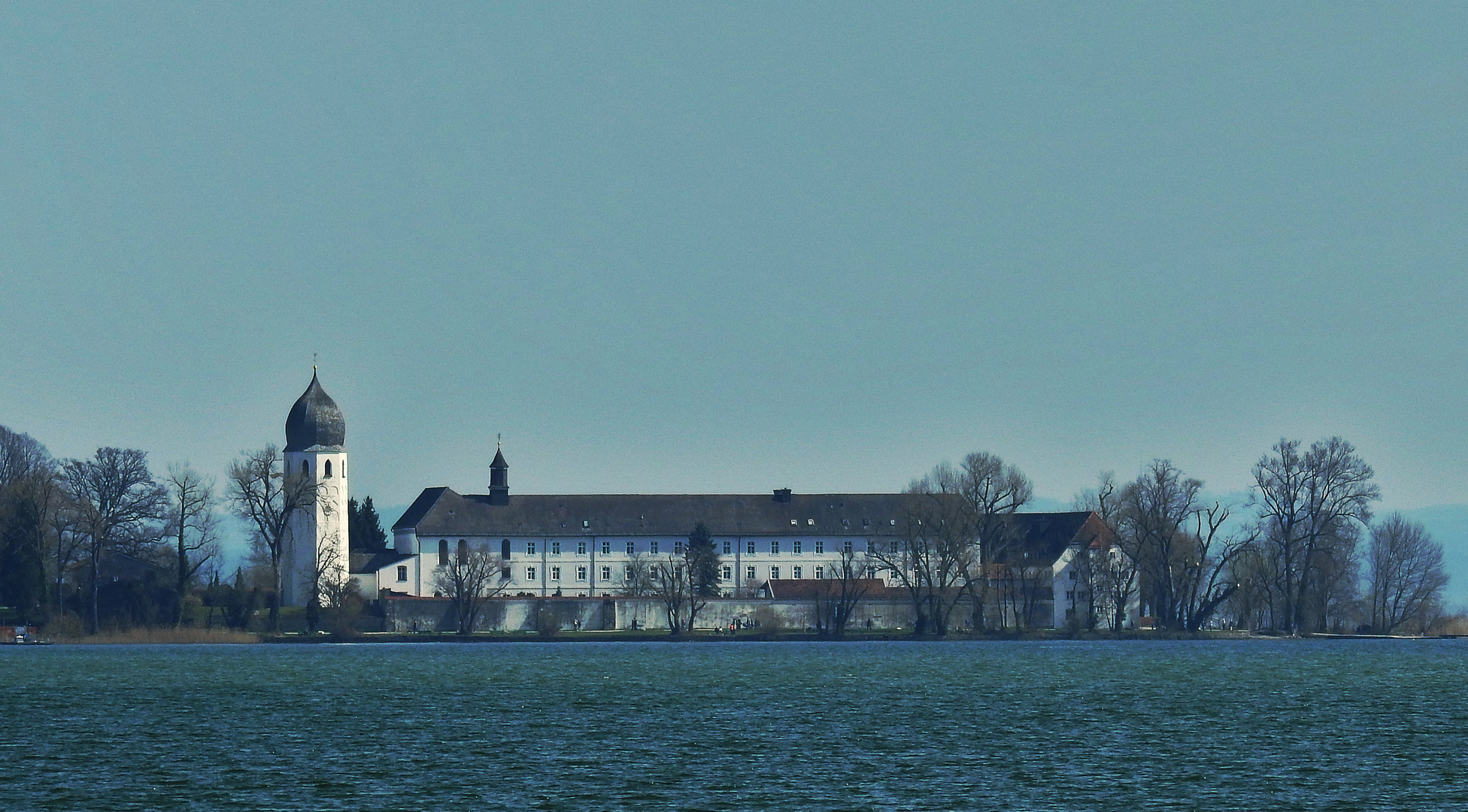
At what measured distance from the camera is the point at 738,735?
44844 mm

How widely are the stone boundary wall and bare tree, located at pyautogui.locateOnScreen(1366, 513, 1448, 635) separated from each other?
27708 mm

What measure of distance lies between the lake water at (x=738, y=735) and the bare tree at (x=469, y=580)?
3233 cm

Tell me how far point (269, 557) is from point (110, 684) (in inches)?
2217

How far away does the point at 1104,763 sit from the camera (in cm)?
3847

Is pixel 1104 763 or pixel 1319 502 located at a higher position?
pixel 1319 502

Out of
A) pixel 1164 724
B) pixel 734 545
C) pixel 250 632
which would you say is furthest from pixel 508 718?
pixel 734 545

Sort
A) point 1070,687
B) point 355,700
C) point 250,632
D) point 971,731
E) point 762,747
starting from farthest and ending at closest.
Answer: point 250,632 < point 1070,687 < point 355,700 < point 971,731 < point 762,747

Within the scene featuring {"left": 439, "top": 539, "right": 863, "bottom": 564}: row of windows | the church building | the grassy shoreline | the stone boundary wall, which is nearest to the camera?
the grassy shoreline

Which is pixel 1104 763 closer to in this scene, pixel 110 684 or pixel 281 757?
pixel 281 757

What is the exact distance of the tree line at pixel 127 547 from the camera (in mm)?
102625

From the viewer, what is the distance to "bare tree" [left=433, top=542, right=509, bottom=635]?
371 ft

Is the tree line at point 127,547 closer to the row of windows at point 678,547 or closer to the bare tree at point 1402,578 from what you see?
the row of windows at point 678,547

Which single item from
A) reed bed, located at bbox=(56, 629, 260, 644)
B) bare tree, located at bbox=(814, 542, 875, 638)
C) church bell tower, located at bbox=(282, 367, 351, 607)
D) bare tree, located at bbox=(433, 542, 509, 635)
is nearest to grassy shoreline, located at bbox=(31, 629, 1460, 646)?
reed bed, located at bbox=(56, 629, 260, 644)

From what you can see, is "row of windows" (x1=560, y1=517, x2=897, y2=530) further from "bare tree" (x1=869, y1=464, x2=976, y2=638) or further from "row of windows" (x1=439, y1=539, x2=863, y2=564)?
"bare tree" (x1=869, y1=464, x2=976, y2=638)
